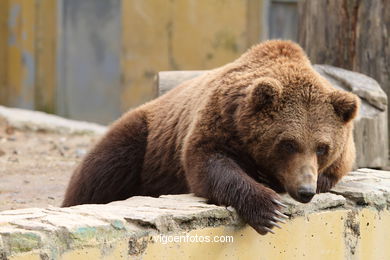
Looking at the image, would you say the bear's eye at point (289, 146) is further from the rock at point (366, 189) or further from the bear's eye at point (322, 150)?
the rock at point (366, 189)

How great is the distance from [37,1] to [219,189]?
9758 millimetres

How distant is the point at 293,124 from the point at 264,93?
226 mm

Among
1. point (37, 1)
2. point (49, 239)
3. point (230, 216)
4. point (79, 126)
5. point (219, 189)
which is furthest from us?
point (37, 1)

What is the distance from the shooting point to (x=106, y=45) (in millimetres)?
13664

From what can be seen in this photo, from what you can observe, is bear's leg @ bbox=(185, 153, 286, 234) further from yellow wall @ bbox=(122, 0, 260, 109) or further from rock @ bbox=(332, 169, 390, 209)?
yellow wall @ bbox=(122, 0, 260, 109)

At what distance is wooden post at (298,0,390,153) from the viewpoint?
23.5ft

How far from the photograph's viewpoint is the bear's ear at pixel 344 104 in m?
4.56

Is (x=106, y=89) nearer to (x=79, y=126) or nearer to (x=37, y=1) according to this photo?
(x=37, y=1)

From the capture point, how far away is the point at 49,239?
3277 mm

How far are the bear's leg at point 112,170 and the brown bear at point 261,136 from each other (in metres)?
0.35

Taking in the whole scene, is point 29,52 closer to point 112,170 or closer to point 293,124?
point 112,170

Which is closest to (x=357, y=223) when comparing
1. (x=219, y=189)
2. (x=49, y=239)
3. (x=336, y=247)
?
(x=336, y=247)

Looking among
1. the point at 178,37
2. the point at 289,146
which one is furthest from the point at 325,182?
the point at 178,37

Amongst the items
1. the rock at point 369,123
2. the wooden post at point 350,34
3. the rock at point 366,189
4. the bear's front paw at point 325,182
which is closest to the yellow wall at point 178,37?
the wooden post at point 350,34
